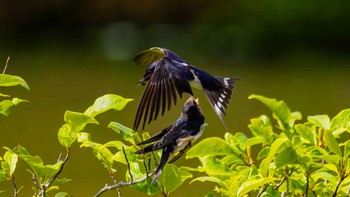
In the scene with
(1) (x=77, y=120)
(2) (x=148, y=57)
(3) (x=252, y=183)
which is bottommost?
(3) (x=252, y=183)

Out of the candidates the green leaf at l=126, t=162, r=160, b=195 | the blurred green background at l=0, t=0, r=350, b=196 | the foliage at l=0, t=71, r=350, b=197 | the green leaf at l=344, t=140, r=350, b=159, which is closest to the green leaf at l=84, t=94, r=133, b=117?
the foliage at l=0, t=71, r=350, b=197

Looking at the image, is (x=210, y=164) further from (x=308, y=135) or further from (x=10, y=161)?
(x=10, y=161)

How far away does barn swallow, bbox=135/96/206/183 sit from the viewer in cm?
159

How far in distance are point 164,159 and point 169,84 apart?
374mm

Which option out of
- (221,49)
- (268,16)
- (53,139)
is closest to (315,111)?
(53,139)

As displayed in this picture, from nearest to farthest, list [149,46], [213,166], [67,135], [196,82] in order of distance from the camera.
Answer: [67,135], [213,166], [196,82], [149,46]

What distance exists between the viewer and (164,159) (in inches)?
62.9

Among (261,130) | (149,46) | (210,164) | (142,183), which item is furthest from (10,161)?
(149,46)

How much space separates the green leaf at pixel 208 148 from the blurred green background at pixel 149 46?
3450 mm

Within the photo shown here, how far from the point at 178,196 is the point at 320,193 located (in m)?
3.34

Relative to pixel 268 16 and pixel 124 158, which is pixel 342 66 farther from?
pixel 124 158

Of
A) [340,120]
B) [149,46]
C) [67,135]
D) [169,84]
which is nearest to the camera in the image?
[67,135]

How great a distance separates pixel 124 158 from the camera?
1637 millimetres

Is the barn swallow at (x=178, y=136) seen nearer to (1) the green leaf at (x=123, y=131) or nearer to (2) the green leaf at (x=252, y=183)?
(1) the green leaf at (x=123, y=131)
